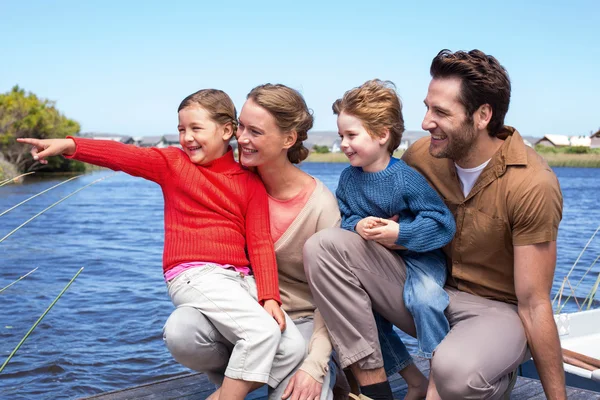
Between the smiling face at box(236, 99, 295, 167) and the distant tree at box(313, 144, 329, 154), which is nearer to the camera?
the smiling face at box(236, 99, 295, 167)

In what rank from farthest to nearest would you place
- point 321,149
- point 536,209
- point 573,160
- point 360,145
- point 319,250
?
point 321,149 → point 573,160 → point 360,145 → point 319,250 → point 536,209

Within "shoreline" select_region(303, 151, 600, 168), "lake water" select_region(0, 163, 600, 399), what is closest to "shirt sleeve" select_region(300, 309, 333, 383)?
"lake water" select_region(0, 163, 600, 399)

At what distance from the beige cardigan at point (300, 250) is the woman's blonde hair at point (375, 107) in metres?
0.34

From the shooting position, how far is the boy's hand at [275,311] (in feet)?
8.44

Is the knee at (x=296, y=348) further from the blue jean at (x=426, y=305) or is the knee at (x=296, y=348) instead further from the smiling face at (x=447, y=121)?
the smiling face at (x=447, y=121)

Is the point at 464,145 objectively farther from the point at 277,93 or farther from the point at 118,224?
the point at 118,224

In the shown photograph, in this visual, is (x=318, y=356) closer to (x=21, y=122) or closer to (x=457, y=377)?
(x=457, y=377)

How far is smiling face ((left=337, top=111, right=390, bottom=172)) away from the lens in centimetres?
264

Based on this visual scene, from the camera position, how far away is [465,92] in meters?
2.52

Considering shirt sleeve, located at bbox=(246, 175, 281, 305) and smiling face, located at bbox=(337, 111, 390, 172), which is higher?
smiling face, located at bbox=(337, 111, 390, 172)

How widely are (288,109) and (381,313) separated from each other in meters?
0.86

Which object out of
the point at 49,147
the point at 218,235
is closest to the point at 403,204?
the point at 218,235

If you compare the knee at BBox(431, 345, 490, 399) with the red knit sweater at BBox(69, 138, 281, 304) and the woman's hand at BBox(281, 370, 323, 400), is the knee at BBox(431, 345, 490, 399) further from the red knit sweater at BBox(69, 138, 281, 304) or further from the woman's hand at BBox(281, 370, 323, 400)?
the red knit sweater at BBox(69, 138, 281, 304)

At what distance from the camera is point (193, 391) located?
10.3 feet
